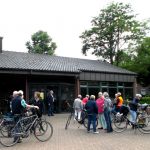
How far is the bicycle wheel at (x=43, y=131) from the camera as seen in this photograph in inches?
573

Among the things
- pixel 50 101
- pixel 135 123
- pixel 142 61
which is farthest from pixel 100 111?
pixel 142 61

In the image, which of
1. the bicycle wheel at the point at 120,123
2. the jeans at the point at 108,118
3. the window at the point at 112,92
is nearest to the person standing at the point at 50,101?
the window at the point at 112,92

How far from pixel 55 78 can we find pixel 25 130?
18831mm

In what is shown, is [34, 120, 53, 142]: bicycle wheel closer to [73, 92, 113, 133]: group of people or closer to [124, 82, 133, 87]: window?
[73, 92, 113, 133]: group of people

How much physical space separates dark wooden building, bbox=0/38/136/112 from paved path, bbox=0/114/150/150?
43.0 ft

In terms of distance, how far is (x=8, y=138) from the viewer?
14266 mm

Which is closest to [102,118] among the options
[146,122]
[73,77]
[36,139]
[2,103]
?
[146,122]

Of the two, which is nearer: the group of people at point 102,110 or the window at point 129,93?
the group of people at point 102,110

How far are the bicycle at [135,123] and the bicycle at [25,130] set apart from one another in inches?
166

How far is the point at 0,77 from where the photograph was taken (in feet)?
96.9

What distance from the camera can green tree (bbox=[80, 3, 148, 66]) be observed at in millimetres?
51188

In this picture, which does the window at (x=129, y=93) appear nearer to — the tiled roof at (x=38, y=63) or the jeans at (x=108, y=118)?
the tiled roof at (x=38, y=63)

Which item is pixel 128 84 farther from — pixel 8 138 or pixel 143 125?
pixel 8 138

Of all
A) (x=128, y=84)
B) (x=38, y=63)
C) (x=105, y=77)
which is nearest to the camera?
(x=38, y=63)
